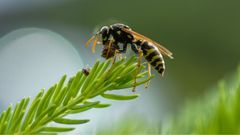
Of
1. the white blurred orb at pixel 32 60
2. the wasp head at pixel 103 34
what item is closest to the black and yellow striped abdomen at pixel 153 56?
the wasp head at pixel 103 34

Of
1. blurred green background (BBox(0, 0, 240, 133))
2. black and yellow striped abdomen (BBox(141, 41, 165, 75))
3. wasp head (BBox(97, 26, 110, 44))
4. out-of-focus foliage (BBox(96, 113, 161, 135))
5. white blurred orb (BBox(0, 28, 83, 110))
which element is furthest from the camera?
blurred green background (BBox(0, 0, 240, 133))

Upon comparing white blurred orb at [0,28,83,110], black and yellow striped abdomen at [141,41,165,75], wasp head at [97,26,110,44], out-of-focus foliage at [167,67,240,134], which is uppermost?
white blurred orb at [0,28,83,110]

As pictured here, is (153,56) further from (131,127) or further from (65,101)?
(65,101)

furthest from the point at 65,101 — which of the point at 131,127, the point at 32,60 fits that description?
the point at 32,60

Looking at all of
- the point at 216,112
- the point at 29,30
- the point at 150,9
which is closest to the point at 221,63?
the point at 150,9

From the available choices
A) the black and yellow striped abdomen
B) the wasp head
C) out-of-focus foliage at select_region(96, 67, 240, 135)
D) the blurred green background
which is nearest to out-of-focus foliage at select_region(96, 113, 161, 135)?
out-of-focus foliage at select_region(96, 67, 240, 135)

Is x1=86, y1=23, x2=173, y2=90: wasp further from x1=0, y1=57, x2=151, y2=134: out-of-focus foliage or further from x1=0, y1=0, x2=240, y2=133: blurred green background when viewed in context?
x1=0, y1=0, x2=240, y2=133: blurred green background

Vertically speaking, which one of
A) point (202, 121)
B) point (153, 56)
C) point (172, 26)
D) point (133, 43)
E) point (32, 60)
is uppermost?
point (172, 26)
